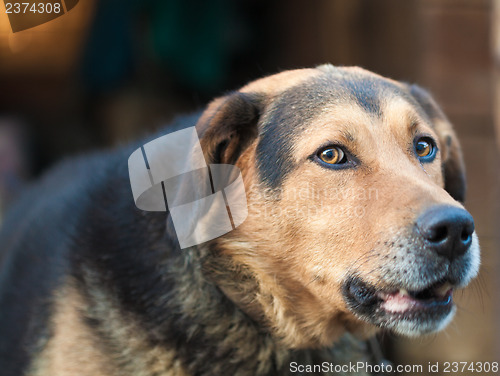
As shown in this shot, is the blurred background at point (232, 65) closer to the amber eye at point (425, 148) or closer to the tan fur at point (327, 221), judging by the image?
the tan fur at point (327, 221)

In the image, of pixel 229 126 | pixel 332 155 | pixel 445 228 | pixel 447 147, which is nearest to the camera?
pixel 445 228

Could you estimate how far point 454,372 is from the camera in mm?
4777

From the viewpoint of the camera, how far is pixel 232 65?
26.1ft

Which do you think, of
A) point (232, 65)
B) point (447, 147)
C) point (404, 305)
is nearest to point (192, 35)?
point (232, 65)

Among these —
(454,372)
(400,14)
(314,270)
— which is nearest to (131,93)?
(400,14)

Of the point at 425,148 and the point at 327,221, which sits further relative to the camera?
the point at 425,148

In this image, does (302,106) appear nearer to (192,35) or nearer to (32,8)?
(32,8)

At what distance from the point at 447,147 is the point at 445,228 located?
3.14ft

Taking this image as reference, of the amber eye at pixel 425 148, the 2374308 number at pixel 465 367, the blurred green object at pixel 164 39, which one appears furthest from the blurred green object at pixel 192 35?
the amber eye at pixel 425 148

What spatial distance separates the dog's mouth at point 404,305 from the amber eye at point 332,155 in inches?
19.0

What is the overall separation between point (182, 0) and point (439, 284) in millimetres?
5282

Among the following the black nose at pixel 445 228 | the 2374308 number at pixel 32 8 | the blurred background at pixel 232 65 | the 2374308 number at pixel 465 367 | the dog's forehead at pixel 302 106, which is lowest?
the 2374308 number at pixel 465 367

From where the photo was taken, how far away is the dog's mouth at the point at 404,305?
2217 millimetres

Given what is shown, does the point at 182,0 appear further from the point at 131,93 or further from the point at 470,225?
the point at 470,225
